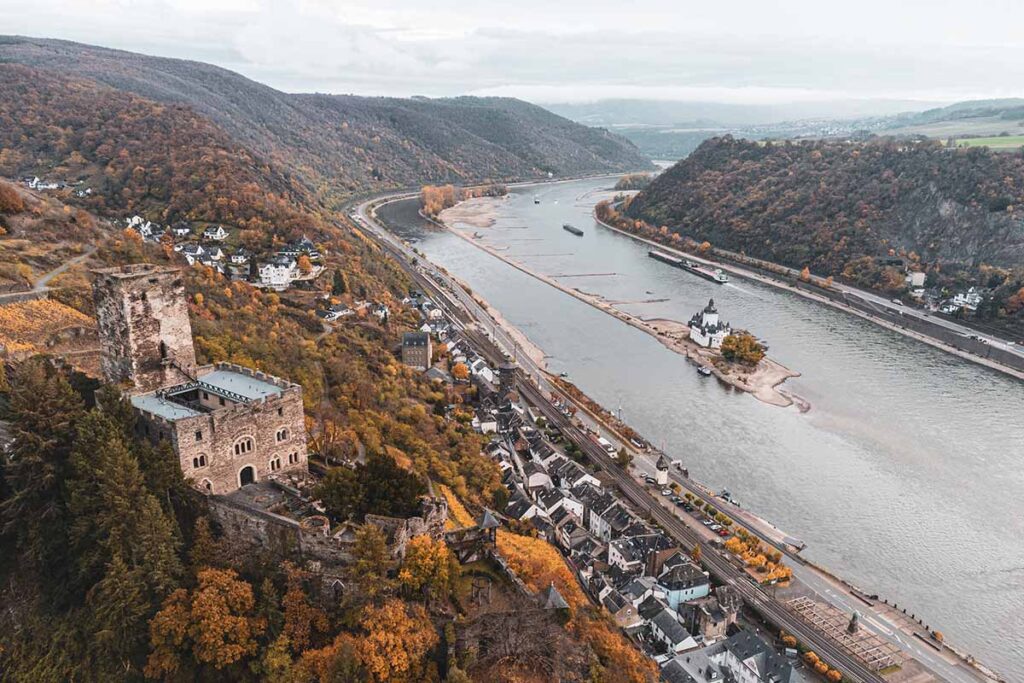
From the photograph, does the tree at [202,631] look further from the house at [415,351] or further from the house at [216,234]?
the house at [216,234]

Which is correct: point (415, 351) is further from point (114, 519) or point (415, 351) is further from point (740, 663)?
point (114, 519)

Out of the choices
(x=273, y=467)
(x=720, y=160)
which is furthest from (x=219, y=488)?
(x=720, y=160)

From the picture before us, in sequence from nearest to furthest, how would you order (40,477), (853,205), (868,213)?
(40,477), (868,213), (853,205)

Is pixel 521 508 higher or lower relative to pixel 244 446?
lower

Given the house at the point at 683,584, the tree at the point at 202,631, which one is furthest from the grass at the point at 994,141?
the tree at the point at 202,631

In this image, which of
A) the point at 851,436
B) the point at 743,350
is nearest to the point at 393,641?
the point at 851,436

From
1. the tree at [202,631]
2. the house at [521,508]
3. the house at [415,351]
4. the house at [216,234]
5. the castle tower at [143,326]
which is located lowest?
the house at [521,508]

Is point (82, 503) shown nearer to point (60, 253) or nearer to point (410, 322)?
point (60, 253)
